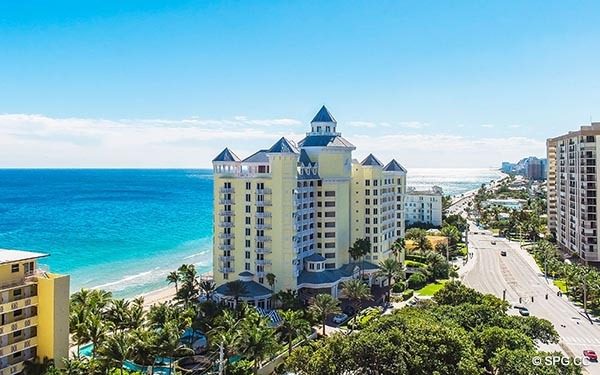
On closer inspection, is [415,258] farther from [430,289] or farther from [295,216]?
[295,216]

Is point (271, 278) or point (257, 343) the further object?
point (271, 278)

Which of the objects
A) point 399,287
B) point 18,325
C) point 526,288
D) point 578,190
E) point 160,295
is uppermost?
point 578,190

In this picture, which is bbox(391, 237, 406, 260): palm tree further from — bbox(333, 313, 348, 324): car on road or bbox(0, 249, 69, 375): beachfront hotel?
bbox(0, 249, 69, 375): beachfront hotel

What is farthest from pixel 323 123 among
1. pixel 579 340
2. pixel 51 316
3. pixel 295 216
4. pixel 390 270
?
pixel 51 316

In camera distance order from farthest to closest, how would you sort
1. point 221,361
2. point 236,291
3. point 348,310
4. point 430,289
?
point 430,289
point 348,310
point 236,291
point 221,361

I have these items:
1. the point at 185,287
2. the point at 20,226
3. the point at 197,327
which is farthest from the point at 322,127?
the point at 20,226

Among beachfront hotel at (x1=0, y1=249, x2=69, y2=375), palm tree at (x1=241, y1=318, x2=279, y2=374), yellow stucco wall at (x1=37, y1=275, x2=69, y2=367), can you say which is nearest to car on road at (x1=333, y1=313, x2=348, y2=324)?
palm tree at (x1=241, y1=318, x2=279, y2=374)
